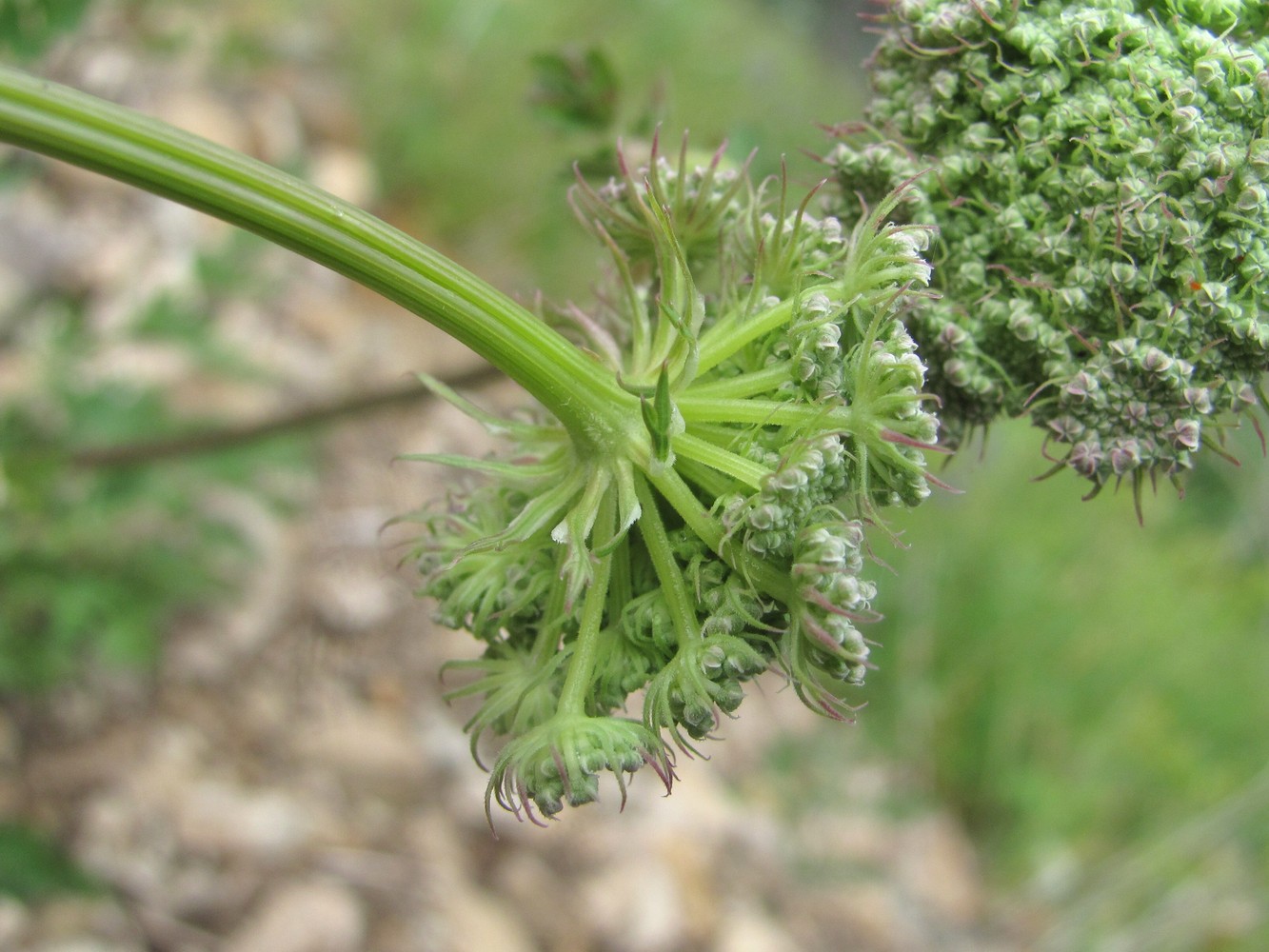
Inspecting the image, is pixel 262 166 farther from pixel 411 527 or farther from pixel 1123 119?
pixel 411 527

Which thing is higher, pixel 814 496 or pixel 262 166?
pixel 262 166

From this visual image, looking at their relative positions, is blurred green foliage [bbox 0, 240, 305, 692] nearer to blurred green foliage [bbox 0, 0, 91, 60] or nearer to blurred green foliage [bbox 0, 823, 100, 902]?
blurred green foliage [bbox 0, 823, 100, 902]

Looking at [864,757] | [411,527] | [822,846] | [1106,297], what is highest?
[411,527]

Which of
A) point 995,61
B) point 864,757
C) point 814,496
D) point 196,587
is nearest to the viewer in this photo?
point 814,496

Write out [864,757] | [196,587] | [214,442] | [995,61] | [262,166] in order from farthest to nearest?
[864,757], [196,587], [214,442], [995,61], [262,166]

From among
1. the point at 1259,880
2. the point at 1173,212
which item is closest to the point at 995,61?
the point at 1173,212

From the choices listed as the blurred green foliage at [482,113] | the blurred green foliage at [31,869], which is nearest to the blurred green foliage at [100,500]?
the blurred green foliage at [31,869]
